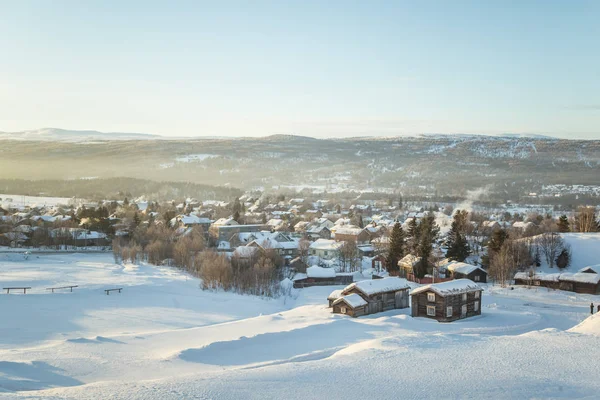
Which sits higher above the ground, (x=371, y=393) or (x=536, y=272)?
(x=371, y=393)

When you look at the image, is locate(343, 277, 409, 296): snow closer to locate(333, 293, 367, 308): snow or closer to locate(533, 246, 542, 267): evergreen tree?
locate(333, 293, 367, 308): snow

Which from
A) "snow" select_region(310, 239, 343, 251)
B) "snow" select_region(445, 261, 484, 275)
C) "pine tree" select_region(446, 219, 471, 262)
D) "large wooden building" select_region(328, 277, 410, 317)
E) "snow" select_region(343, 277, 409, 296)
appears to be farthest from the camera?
"snow" select_region(310, 239, 343, 251)

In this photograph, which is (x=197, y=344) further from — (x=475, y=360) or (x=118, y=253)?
(x=118, y=253)

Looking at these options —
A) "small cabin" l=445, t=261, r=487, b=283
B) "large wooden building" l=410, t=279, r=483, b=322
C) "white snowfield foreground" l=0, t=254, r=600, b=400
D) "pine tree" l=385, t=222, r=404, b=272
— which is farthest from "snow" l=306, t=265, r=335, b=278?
"large wooden building" l=410, t=279, r=483, b=322

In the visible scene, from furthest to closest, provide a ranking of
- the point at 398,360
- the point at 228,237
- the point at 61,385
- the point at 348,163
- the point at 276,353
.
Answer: the point at 348,163, the point at 228,237, the point at 276,353, the point at 398,360, the point at 61,385

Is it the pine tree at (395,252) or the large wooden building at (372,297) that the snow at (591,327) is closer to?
the large wooden building at (372,297)

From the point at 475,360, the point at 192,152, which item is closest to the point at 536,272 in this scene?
the point at 475,360

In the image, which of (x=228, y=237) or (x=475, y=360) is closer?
(x=475, y=360)

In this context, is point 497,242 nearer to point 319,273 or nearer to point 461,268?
point 461,268
